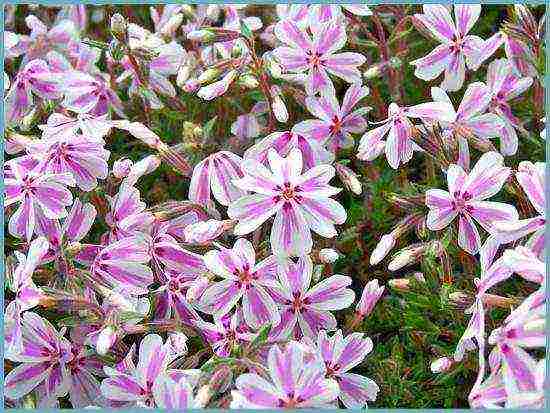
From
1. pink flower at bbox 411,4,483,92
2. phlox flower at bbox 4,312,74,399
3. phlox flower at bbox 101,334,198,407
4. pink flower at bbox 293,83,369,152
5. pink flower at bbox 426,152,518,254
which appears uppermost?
pink flower at bbox 411,4,483,92

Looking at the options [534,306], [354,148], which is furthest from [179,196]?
[534,306]

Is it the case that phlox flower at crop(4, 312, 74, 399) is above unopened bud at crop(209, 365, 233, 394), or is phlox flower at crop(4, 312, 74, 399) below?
below

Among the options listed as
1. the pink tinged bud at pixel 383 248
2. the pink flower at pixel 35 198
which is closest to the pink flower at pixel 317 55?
the pink tinged bud at pixel 383 248

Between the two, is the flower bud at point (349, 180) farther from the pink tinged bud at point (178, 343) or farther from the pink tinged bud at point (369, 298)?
the pink tinged bud at point (178, 343)

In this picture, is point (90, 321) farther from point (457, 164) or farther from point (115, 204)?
point (457, 164)

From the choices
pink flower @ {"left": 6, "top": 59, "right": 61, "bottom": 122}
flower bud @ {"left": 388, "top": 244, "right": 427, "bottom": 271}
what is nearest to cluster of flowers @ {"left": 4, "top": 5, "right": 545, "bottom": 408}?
flower bud @ {"left": 388, "top": 244, "right": 427, "bottom": 271}

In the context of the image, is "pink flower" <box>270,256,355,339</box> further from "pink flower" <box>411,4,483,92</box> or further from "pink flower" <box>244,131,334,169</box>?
"pink flower" <box>411,4,483,92</box>
